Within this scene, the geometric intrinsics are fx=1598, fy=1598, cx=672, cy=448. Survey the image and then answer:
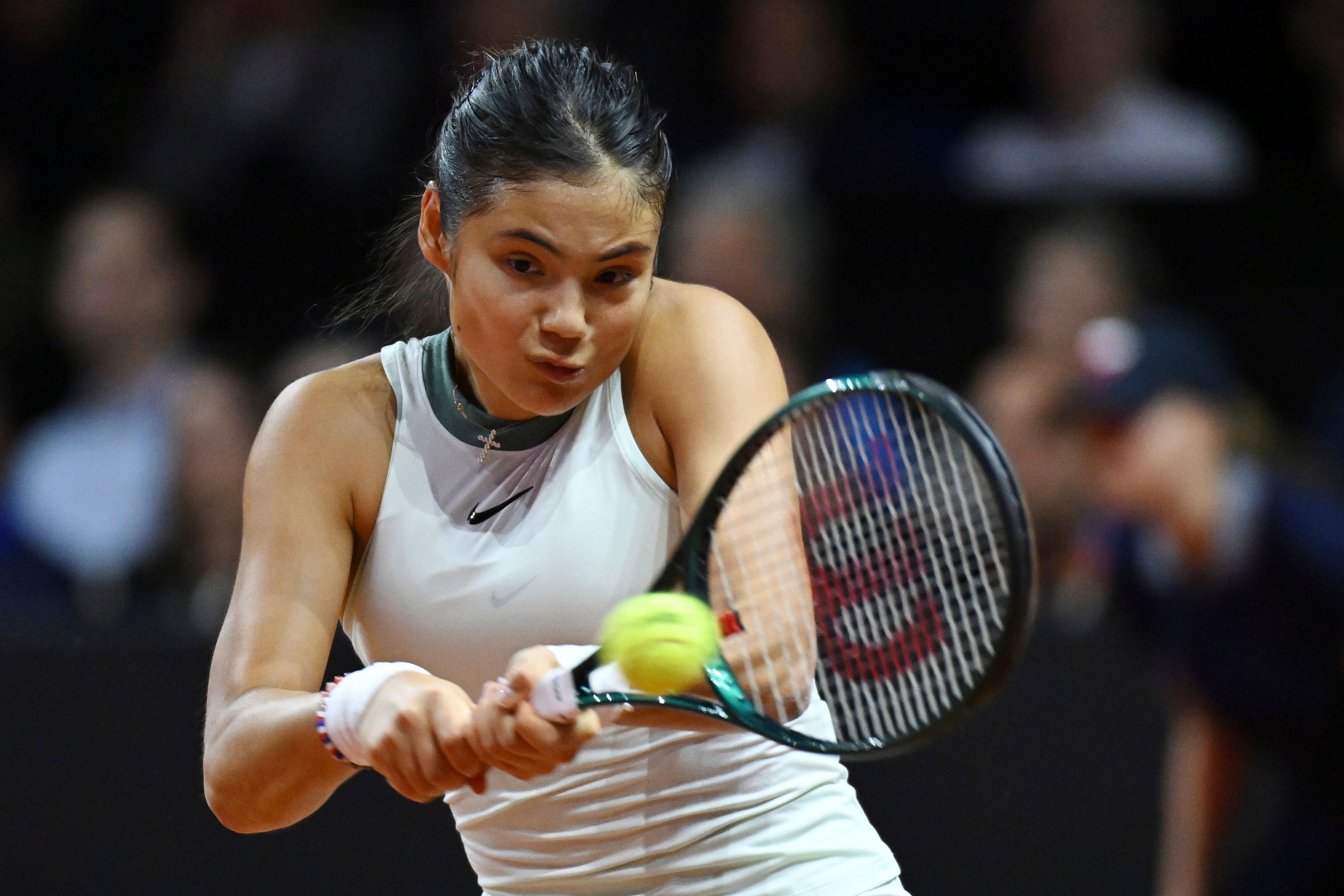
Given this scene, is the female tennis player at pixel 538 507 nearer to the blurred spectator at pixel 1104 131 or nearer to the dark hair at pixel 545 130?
the dark hair at pixel 545 130

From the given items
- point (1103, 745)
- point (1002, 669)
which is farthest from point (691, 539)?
point (1103, 745)

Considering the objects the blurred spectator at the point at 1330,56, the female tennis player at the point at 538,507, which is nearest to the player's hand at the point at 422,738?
the female tennis player at the point at 538,507

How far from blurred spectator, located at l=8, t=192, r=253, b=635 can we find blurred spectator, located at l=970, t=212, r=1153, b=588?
5.43ft

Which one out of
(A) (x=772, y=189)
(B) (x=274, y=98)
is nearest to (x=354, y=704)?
(A) (x=772, y=189)

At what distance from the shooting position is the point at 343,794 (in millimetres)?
3068

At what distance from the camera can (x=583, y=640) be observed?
1556mm

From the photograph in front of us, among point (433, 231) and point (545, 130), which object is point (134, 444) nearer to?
point (433, 231)

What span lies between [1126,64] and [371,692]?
320 cm

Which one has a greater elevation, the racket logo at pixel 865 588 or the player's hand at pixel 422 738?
the racket logo at pixel 865 588

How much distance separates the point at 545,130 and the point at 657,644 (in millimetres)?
497

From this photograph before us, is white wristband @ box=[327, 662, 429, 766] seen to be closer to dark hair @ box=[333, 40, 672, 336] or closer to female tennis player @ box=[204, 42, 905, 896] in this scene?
female tennis player @ box=[204, 42, 905, 896]

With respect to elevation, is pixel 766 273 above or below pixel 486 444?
above

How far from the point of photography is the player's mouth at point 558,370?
1.47 metres

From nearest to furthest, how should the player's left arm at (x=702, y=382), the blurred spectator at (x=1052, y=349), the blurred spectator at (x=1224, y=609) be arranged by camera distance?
1. the player's left arm at (x=702, y=382)
2. the blurred spectator at (x=1224, y=609)
3. the blurred spectator at (x=1052, y=349)
